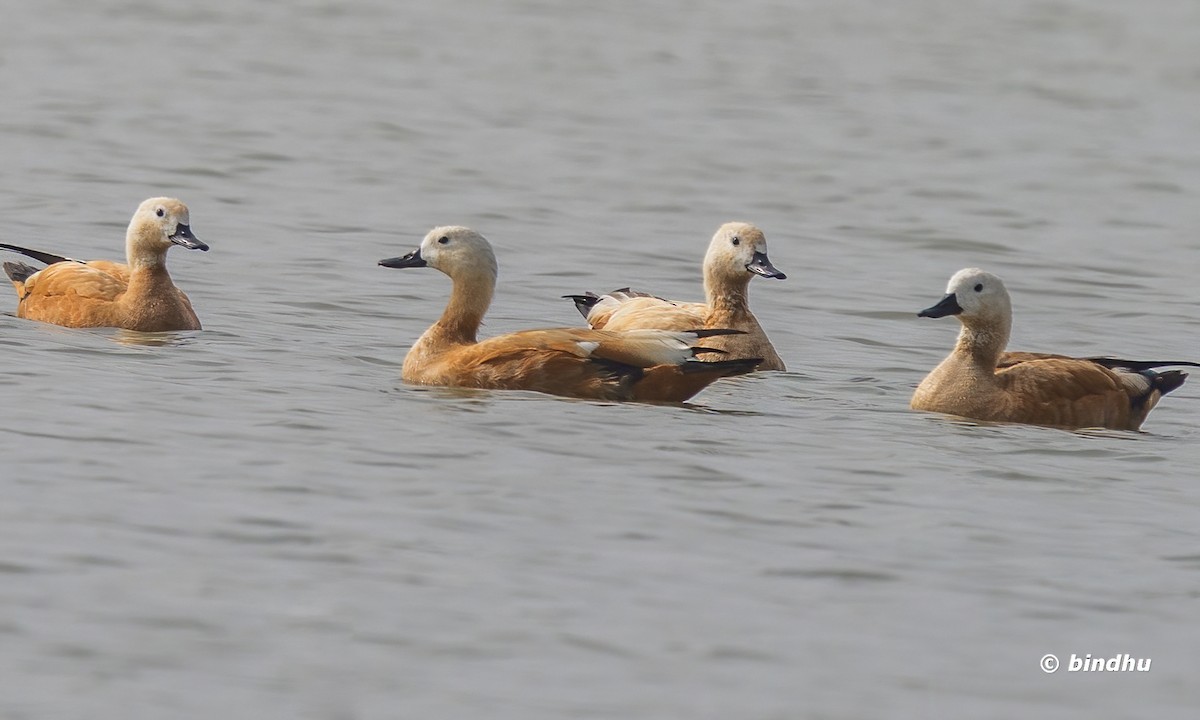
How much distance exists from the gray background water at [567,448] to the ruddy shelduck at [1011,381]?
0.26 m

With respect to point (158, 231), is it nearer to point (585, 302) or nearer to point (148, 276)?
point (148, 276)

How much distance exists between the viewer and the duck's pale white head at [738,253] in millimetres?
13078

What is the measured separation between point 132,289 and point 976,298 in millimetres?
4885

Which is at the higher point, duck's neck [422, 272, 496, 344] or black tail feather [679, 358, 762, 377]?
duck's neck [422, 272, 496, 344]

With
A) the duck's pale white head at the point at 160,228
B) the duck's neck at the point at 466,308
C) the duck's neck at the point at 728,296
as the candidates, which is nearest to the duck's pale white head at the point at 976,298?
the duck's neck at the point at 728,296

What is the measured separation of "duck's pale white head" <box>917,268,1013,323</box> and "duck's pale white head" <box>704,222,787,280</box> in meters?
1.66

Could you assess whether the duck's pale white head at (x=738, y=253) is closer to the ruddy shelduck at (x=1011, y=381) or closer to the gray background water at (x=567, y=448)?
the gray background water at (x=567, y=448)

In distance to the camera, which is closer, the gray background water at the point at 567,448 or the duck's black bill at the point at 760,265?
the gray background water at the point at 567,448

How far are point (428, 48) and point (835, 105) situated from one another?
5898 mm

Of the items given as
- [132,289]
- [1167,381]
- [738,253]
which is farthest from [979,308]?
[132,289]

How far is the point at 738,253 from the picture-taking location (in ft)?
43.1

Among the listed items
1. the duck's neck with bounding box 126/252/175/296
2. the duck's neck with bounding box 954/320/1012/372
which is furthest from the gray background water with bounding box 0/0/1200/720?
the duck's neck with bounding box 954/320/1012/372

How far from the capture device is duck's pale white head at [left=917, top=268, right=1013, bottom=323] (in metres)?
11.5

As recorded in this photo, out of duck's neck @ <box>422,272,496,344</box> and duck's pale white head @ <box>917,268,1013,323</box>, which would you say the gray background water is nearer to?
duck's neck @ <box>422,272,496,344</box>
